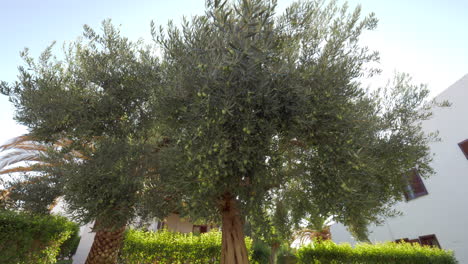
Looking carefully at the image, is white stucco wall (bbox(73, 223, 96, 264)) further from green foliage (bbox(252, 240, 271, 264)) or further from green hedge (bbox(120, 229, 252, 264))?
green foliage (bbox(252, 240, 271, 264))

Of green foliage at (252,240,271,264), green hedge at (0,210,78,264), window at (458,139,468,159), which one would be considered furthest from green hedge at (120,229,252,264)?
window at (458,139,468,159)

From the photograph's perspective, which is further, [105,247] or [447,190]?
[447,190]

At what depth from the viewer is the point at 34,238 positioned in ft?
30.4

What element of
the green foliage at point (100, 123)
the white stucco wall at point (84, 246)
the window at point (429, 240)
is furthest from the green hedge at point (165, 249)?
the window at point (429, 240)

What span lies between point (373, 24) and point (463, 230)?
14993 mm

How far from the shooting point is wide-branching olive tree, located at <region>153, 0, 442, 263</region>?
5.71 m

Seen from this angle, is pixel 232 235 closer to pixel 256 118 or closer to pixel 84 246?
pixel 256 118

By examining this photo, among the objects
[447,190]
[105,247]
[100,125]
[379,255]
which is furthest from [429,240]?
[100,125]

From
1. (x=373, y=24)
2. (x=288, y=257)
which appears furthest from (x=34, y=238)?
(x=288, y=257)

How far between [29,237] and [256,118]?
30.6ft

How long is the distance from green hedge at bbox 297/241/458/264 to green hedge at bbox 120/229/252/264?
5.99 meters

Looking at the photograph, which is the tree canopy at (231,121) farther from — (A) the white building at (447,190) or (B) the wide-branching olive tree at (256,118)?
(A) the white building at (447,190)

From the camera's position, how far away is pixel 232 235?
7.53 meters

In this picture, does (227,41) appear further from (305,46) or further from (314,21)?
(314,21)
